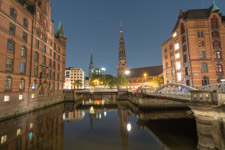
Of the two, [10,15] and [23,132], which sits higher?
[10,15]

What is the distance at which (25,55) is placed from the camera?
87.7 ft

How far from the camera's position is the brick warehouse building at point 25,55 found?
2117 cm

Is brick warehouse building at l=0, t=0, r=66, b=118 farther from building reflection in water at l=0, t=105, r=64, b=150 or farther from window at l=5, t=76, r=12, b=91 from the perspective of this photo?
building reflection in water at l=0, t=105, r=64, b=150

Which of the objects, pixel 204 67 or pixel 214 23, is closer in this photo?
pixel 204 67

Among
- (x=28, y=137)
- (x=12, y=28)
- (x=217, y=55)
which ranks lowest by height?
(x=28, y=137)

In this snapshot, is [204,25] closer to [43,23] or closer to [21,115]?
[43,23]

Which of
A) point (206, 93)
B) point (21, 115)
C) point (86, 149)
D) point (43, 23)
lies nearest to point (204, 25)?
Result: point (206, 93)

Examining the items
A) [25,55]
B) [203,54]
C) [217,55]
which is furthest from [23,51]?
[217,55]

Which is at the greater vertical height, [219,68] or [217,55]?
[217,55]

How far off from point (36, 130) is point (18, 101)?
9945 millimetres

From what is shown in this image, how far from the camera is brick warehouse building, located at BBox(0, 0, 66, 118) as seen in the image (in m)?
21.2

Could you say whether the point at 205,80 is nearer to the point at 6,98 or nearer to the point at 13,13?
the point at 6,98

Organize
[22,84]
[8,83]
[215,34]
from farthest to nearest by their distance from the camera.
→ [215,34] → [22,84] → [8,83]

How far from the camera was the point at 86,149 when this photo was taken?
12.5m
